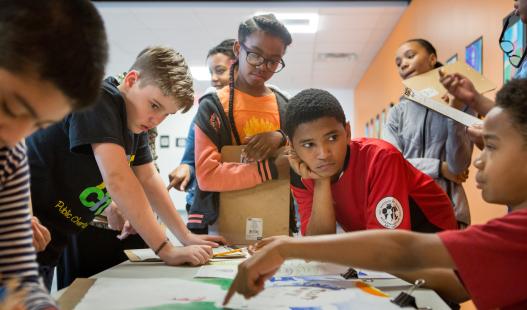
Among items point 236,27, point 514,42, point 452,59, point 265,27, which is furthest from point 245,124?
point 236,27

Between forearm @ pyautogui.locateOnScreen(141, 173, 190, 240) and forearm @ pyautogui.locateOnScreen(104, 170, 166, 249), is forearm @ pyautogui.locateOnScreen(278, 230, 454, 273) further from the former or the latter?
forearm @ pyautogui.locateOnScreen(141, 173, 190, 240)

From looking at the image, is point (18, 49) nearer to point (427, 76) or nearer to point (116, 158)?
point (116, 158)

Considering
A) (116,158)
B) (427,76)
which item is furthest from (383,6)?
(116,158)

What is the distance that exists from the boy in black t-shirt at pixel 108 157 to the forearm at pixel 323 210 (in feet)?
1.20

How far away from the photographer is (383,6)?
4.80 m

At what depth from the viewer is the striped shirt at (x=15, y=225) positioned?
0.72 m

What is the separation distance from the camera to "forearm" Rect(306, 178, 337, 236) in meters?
1.48

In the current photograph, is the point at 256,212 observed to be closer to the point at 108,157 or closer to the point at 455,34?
the point at 108,157

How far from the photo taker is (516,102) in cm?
83

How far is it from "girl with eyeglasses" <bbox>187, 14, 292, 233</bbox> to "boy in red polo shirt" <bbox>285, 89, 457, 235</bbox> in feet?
0.66

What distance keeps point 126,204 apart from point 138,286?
12.4 inches

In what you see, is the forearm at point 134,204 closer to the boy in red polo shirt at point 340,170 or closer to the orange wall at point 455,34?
the boy in red polo shirt at point 340,170

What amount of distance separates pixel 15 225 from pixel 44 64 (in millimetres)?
287

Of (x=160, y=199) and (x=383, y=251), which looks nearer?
(x=383, y=251)
